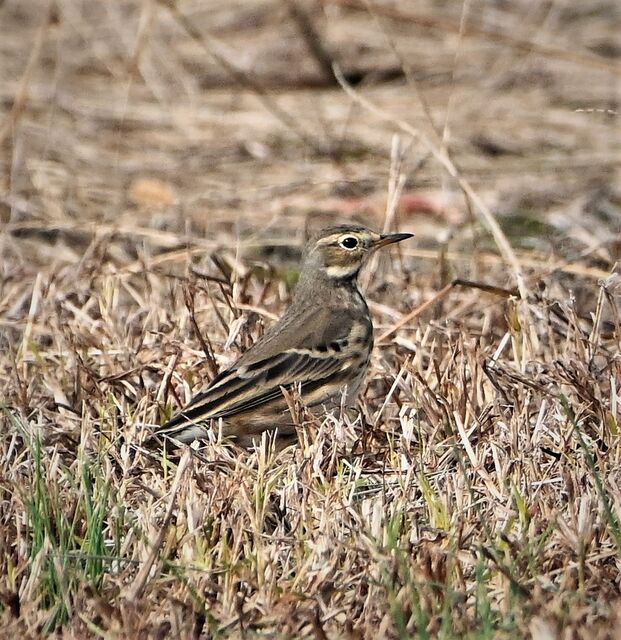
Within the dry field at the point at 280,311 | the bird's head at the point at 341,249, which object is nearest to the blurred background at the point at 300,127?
the dry field at the point at 280,311

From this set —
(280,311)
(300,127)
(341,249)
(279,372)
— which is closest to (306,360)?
(279,372)

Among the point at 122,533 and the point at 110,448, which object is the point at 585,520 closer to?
the point at 122,533

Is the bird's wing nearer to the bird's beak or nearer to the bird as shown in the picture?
the bird

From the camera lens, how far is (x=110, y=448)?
468cm

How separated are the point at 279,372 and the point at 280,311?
1123 mm

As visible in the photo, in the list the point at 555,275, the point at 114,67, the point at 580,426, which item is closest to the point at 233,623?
the point at 580,426

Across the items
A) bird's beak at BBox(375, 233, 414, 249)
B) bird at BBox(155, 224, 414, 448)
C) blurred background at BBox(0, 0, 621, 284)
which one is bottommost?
blurred background at BBox(0, 0, 621, 284)

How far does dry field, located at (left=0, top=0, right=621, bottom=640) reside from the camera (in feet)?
12.1

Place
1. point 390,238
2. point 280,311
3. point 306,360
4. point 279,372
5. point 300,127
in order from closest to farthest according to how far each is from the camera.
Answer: point 279,372 < point 306,360 < point 390,238 < point 280,311 < point 300,127

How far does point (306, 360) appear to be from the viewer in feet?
17.3

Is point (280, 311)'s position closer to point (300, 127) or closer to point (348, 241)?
point (348, 241)

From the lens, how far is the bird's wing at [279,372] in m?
4.84

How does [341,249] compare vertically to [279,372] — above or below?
above

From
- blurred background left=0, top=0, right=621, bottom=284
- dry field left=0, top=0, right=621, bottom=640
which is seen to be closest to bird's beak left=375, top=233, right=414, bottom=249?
dry field left=0, top=0, right=621, bottom=640
